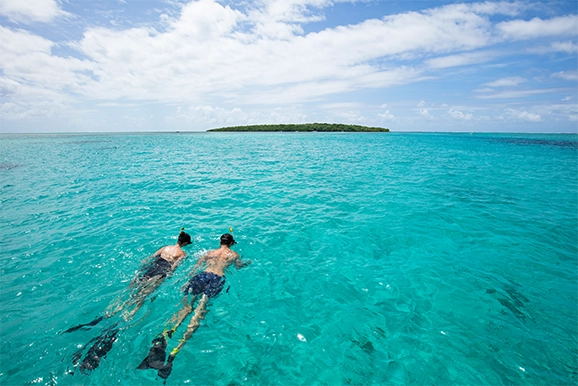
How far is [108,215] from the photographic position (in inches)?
611

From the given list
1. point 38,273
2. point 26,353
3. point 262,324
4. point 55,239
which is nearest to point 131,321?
point 26,353

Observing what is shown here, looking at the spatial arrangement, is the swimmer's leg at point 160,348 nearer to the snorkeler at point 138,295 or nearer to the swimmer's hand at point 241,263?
the snorkeler at point 138,295

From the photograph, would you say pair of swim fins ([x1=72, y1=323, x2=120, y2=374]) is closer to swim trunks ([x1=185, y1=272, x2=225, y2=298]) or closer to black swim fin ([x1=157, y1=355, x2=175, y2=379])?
black swim fin ([x1=157, y1=355, x2=175, y2=379])

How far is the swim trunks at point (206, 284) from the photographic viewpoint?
8289 mm

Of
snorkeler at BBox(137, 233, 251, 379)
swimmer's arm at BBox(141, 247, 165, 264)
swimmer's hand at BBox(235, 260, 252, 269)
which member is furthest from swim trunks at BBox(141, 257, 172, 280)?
swimmer's hand at BBox(235, 260, 252, 269)

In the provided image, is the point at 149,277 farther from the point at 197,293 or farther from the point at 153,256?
the point at 197,293

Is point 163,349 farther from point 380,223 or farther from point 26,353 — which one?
point 380,223

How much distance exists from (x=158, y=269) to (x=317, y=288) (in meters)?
5.98

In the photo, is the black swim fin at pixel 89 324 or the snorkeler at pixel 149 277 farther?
the snorkeler at pixel 149 277

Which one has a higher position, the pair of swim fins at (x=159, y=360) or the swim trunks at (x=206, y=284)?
the swim trunks at (x=206, y=284)

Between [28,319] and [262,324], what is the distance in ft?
22.8

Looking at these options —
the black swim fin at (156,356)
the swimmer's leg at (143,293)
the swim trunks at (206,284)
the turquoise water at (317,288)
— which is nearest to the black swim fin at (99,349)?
the turquoise water at (317,288)

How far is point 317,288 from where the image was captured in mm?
8875

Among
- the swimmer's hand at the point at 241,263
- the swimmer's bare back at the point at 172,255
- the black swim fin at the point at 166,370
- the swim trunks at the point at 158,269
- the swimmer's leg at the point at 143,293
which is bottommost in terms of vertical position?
the black swim fin at the point at 166,370
